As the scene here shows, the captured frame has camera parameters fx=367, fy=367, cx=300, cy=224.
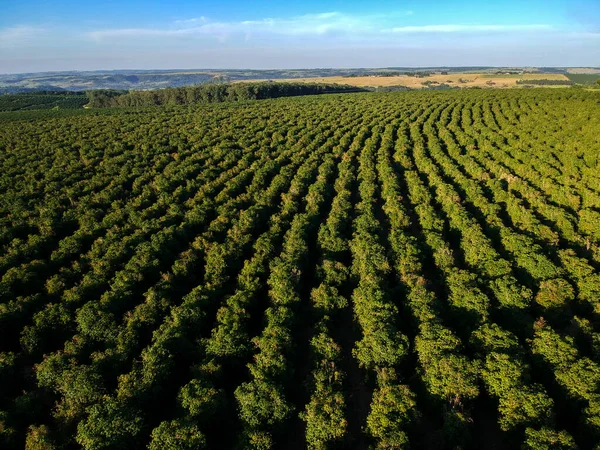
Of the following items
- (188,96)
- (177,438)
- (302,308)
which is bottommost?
(177,438)

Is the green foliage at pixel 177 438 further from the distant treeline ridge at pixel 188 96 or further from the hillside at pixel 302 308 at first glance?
the distant treeline ridge at pixel 188 96

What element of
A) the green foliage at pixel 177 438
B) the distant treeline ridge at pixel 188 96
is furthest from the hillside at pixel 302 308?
the distant treeline ridge at pixel 188 96

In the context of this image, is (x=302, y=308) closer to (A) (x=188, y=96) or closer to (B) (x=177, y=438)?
(B) (x=177, y=438)

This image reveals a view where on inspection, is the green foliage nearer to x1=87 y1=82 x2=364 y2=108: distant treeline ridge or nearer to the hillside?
the hillside

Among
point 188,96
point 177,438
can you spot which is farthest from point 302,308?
point 188,96

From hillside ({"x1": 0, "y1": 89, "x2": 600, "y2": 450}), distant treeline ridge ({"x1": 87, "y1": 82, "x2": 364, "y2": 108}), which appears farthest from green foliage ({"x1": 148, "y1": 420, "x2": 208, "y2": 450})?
distant treeline ridge ({"x1": 87, "y1": 82, "x2": 364, "y2": 108})

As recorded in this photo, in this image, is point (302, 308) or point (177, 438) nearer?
point (177, 438)

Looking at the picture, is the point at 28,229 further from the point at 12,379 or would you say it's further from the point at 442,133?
the point at 442,133

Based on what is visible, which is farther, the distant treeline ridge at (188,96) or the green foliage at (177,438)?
the distant treeline ridge at (188,96)
